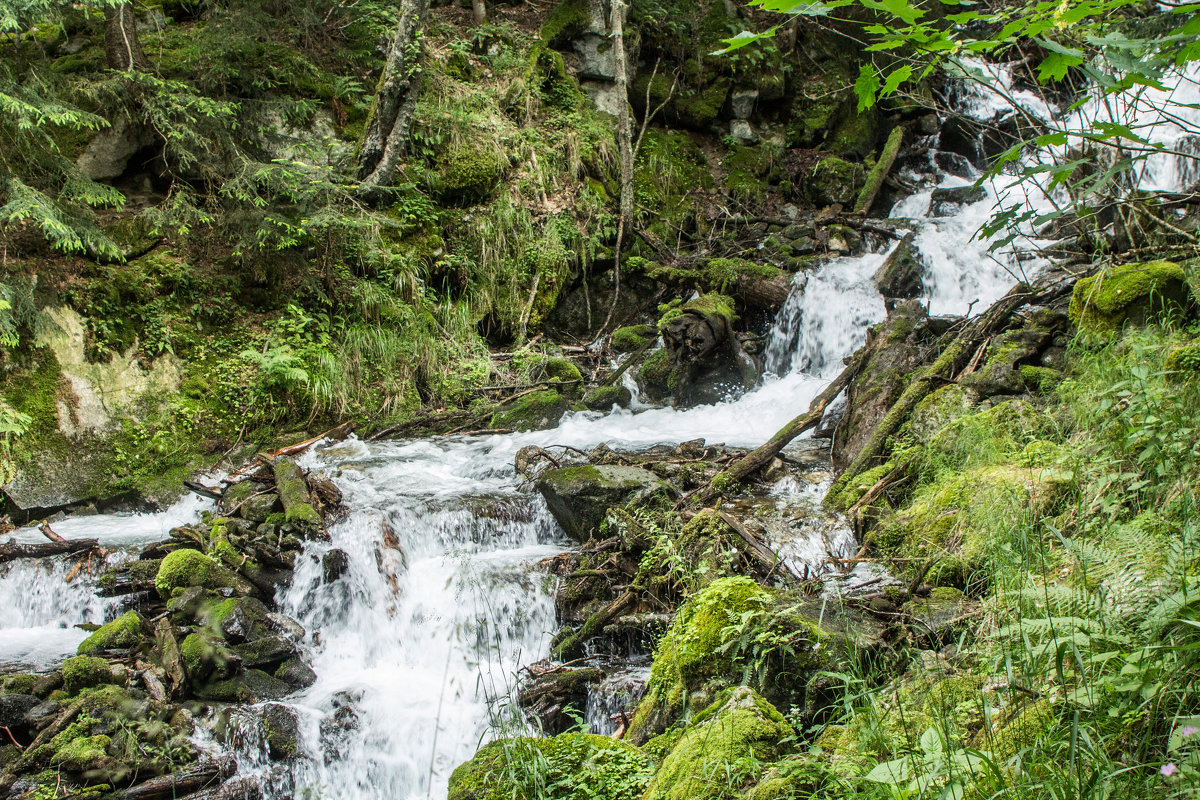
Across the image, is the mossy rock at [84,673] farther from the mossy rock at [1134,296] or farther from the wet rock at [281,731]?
the mossy rock at [1134,296]

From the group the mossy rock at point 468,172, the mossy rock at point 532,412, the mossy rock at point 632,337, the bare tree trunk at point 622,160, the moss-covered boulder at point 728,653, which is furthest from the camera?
the bare tree trunk at point 622,160

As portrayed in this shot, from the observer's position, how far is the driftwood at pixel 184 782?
3.21 m

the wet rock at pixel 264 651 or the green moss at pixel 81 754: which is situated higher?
the green moss at pixel 81 754

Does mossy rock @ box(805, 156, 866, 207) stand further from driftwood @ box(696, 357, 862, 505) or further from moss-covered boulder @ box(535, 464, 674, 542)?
moss-covered boulder @ box(535, 464, 674, 542)

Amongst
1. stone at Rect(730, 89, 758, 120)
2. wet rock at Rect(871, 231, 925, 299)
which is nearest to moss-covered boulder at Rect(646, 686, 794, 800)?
wet rock at Rect(871, 231, 925, 299)

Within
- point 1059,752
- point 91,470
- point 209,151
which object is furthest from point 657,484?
point 209,151

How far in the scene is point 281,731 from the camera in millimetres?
3734

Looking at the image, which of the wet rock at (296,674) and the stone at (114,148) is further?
the stone at (114,148)

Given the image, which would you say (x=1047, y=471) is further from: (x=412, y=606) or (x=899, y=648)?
(x=412, y=606)

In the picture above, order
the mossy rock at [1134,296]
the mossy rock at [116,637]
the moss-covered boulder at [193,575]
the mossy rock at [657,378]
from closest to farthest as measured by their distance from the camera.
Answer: the mossy rock at [116,637] < the mossy rock at [1134,296] < the moss-covered boulder at [193,575] < the mossy rock at [657,378]

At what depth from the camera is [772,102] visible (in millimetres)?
14820

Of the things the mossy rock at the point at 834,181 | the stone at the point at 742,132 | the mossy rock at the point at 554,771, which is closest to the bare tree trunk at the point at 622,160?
the stone at the point at 742,132

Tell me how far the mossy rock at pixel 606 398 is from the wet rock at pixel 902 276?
3945 millimetres

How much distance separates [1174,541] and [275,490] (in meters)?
5.99
